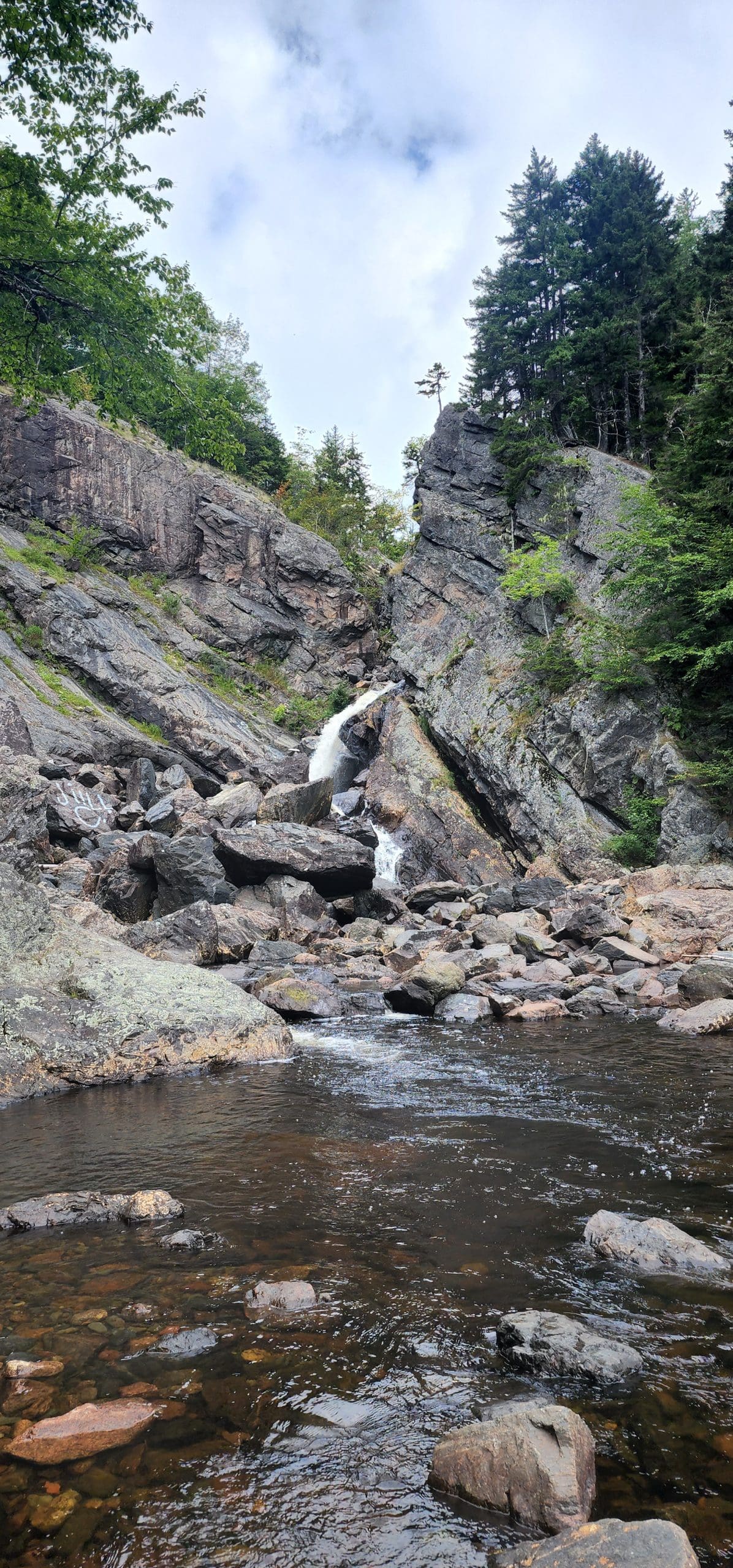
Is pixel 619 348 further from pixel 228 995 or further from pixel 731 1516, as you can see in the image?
pixel 731 1516

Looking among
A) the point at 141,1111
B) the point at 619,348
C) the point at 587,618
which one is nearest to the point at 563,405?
the point at 619,348

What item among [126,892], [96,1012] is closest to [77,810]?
[126,892]

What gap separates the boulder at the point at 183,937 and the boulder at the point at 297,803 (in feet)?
25.7

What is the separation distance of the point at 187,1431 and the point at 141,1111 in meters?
4.93

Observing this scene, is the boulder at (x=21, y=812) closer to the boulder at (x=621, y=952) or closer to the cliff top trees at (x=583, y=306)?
the boulder at (x=621, y=952)

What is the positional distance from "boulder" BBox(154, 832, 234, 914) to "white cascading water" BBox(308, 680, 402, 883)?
8.41 metres

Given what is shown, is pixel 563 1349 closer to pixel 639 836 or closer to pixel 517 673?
pixel 639 836

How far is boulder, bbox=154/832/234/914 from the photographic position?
16.7 m

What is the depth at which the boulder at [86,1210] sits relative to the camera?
4.57m

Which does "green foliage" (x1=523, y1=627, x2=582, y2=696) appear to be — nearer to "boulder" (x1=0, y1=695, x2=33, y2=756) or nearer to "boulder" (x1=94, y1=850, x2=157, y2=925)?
"boulder" (x1=94, y1=850, x2=157, y2=925)

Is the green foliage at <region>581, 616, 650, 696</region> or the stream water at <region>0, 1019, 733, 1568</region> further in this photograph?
the green foliage at <region>581, 616, 650, 696</region>

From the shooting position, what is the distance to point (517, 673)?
30.0 metres

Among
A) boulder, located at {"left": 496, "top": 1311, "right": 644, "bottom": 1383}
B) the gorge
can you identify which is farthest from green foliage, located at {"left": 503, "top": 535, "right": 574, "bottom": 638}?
boulder, located at {"left": 496, "top": 1311, "right": 644, "bottom": 1383}

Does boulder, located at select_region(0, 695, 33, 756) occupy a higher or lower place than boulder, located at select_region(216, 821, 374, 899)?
higher
